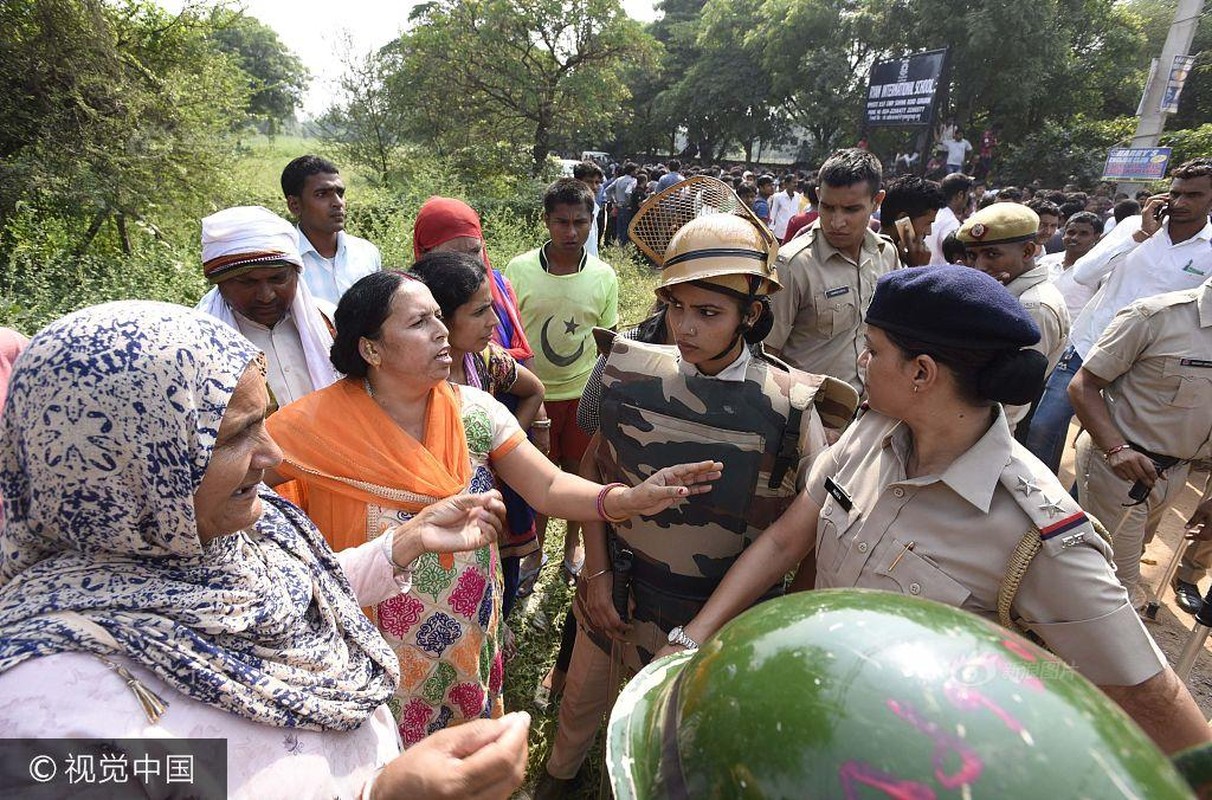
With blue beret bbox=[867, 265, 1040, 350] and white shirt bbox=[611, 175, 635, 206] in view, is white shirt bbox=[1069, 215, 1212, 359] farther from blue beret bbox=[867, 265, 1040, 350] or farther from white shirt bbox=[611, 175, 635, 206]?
white shirt bbox=[611, 175, 635, 206]

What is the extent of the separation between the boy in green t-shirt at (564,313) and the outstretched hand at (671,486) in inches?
77.6

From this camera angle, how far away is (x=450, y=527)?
1688 millimetres

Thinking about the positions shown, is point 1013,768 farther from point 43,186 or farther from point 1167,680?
point 43,186

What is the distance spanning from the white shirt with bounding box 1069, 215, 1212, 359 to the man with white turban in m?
4.35

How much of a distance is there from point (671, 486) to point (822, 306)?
6.14ft

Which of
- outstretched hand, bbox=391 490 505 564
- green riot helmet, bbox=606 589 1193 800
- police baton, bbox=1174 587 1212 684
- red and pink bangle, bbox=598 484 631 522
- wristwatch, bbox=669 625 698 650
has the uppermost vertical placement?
green riot helmet, bbox=606 589 1193 800

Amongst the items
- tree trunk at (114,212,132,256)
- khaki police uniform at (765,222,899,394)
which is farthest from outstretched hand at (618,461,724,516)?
tree trunk at (114,212,132,256)

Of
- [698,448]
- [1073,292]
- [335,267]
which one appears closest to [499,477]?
[698,448]

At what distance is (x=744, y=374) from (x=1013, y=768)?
1370 millimetres

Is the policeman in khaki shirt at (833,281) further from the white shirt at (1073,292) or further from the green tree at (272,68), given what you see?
the green tree at (272,68)

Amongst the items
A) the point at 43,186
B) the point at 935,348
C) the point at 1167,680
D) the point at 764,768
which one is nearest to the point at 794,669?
the point at 764,768

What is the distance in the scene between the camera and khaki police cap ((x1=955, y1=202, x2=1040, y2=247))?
10.2ft

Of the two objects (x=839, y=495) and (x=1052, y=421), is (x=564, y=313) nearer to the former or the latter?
(x=839, y=495)

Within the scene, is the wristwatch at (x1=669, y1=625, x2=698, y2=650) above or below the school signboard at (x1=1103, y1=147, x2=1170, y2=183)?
below
